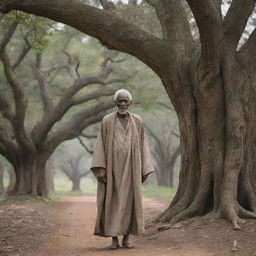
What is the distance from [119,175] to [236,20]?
3863 mm

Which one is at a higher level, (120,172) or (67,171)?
(67,171)

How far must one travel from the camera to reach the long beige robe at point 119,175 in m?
7.05

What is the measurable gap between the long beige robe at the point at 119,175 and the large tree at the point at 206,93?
74.1 inches

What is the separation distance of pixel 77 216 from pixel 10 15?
5080 millimetres

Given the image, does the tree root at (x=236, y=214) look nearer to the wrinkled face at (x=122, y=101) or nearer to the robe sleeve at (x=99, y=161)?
the robe sleeve at (x=99, y=161)

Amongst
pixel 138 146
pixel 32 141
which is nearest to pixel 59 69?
pixel 32 141

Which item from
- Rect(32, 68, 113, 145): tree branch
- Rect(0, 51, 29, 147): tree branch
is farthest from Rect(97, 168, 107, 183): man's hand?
Rect(32, 68, 113, 145): tree branch

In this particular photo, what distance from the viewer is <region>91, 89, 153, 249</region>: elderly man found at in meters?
7.06

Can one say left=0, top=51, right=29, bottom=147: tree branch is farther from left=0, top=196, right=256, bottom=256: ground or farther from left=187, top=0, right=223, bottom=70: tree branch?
left=187, top=0, right=223, bottom=70: tree branch

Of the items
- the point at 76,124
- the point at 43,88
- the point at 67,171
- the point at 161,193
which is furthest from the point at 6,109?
the point at 67,171

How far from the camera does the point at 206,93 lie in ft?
29.8

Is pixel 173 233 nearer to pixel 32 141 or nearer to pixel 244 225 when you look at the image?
pixel 244 225

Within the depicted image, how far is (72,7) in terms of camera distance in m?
8.99

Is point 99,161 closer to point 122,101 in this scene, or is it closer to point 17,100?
point 122,101
